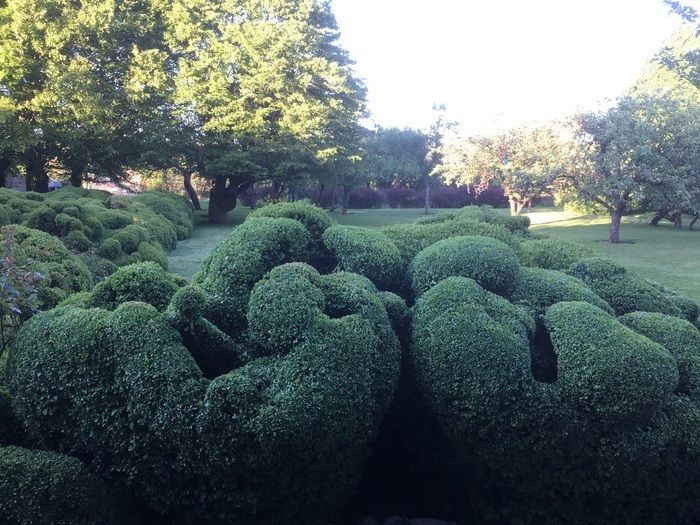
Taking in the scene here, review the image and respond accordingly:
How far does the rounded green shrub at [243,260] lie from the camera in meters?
3.73

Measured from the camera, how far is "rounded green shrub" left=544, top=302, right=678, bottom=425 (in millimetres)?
3150

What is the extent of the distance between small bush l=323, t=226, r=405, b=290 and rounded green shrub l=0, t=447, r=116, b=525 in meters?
2.32

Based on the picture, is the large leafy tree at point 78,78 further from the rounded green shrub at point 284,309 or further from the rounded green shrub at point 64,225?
the rounded green shrub at point 284,309

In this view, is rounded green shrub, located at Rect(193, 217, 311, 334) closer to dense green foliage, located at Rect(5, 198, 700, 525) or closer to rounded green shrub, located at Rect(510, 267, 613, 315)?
dense green foliage, located at Rect(5, 198, 700, 525)

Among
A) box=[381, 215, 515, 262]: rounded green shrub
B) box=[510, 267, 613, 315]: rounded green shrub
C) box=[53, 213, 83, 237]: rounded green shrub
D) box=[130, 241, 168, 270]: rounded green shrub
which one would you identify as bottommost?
box=[130, 241, 168, 270]: rounded green shrub

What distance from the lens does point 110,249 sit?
10.2 m

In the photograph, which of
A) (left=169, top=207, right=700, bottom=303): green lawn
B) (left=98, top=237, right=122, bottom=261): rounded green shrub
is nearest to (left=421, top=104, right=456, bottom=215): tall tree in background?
(left=169, top=207, right=700, bottom=303): green lawn

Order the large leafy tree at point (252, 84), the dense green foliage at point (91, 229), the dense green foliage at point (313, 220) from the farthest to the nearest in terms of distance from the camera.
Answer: the large leafy tree at point (252, 84) → the dense green foliage at point (91, 229) → the dense green foliage at point (313, 220)

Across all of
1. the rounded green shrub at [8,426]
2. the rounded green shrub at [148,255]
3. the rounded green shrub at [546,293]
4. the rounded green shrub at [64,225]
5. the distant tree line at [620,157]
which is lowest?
the rounded green shrub at [148,255]

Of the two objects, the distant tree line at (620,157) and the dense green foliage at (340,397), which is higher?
the distant tree line at (620,157)

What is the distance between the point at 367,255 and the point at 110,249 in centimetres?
772

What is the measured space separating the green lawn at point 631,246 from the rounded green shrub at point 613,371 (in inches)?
356

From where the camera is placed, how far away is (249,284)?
3.82 meters

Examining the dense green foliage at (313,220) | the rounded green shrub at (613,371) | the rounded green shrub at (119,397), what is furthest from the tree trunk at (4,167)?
the rounded green shrub at (613,371)
